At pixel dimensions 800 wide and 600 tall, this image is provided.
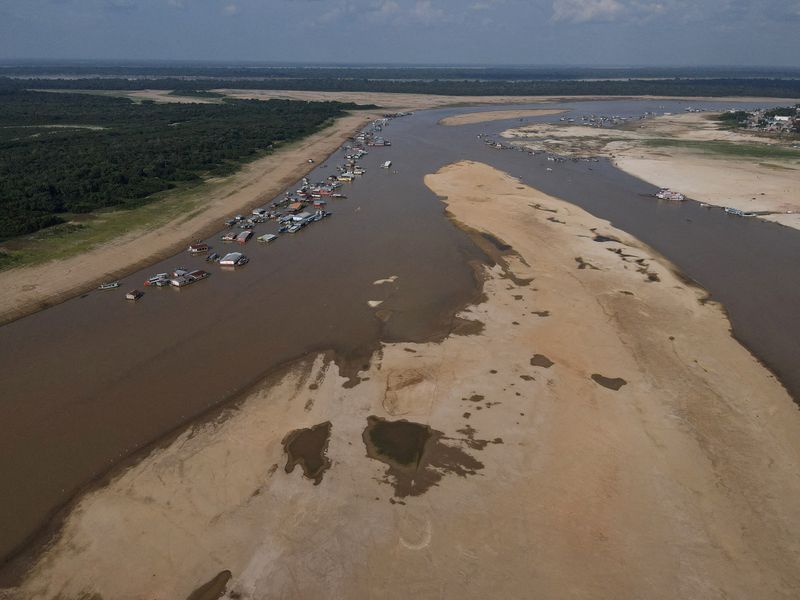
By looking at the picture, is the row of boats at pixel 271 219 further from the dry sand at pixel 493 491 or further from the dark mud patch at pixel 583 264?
the dark mud patch at pixel 583 264

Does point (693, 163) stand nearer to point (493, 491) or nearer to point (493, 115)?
point (493, 491)

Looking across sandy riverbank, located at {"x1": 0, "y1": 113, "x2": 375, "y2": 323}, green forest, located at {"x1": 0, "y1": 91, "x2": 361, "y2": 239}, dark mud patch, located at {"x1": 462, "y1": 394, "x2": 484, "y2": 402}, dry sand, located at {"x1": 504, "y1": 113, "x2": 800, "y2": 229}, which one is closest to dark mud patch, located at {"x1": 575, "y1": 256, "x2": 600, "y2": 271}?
dark mud patch, located at {"x1": 462, "y1": 394, "x2": 484, "y2": 402}

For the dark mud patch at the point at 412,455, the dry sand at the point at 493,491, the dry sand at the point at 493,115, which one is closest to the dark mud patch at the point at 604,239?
the dry sand at the point at 493,491

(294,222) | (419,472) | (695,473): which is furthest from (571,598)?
(294,222)

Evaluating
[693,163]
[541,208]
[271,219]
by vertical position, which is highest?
[693,163]

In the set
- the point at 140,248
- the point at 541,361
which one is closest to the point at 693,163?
the point at 541,361

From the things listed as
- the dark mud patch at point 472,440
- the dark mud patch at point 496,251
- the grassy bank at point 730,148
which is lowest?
the dark mud patch at point 472,440

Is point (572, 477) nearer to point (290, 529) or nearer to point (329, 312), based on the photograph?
point (290, 529)
